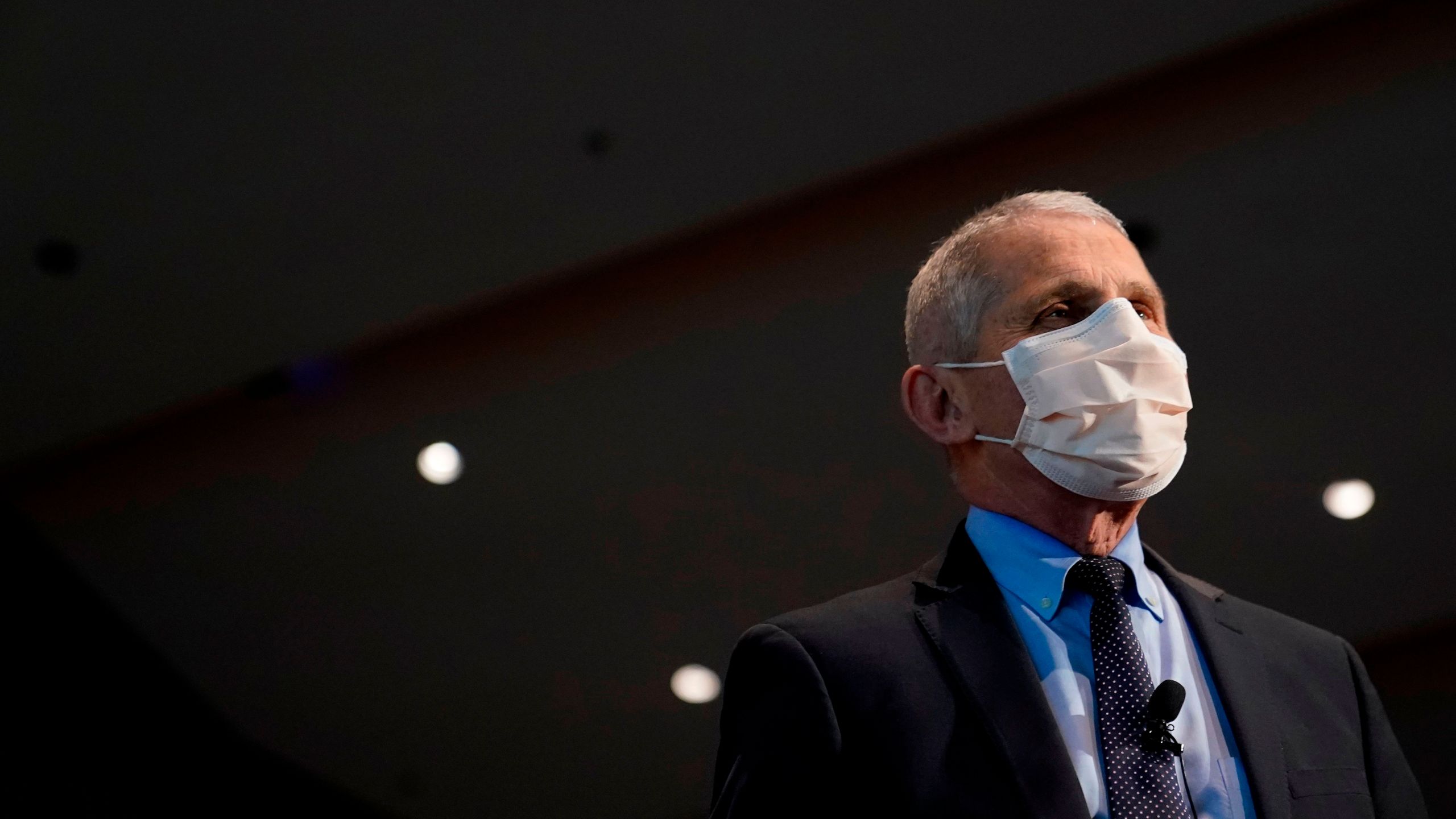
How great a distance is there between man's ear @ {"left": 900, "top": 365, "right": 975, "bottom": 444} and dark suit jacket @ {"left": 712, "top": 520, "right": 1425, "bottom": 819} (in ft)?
0.52

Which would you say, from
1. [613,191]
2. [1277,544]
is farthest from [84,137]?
[1277,544]

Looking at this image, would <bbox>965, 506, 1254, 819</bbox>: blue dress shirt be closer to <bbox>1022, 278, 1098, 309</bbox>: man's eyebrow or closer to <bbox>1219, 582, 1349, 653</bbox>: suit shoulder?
<bbox>1219, 582, 1349, 653</bbox>: suit shoulder

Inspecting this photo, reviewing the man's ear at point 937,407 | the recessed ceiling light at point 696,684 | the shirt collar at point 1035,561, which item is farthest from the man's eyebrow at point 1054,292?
the recessed ceiling light at point 696,684

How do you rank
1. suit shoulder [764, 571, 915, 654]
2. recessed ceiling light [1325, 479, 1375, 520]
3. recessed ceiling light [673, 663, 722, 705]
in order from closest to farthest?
suit shoulder [764, 571, 915, 654], recessed ceiling light [1325, 479, 1375, 520], recessed ceiling light [673, 663, 722, 705]

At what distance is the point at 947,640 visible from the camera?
1293 millimetres

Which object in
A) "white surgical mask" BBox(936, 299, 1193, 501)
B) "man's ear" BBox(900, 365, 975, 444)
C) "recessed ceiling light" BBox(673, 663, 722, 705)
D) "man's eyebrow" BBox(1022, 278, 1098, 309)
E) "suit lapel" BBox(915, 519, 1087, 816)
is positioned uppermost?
"recessed ceiling light" BBox(673, 663, 722, 705)

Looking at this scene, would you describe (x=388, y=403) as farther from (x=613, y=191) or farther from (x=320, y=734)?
(x=320, y=734)

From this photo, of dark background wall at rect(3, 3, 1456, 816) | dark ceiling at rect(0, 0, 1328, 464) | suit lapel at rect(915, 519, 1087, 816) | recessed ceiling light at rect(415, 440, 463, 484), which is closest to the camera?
suit lapel at rect(915, 519, 1087, 816)

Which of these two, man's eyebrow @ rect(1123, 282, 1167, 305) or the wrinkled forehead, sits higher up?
the wrinkled forehead

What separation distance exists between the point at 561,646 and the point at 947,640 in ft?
13.9

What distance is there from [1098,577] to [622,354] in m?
3.24

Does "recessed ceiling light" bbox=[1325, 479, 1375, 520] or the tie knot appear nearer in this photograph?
the tie knot

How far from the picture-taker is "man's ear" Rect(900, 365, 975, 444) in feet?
4.95

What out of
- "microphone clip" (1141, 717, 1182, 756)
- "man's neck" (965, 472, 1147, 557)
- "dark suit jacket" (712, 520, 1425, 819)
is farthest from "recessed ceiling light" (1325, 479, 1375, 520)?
"microphone clip" (1141, 717, 1182, 756)
